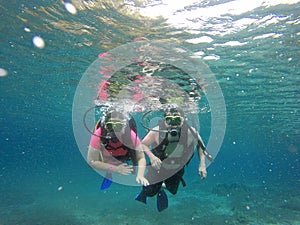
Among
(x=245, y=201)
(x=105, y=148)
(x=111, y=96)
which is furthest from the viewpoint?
(x=245, y=201)

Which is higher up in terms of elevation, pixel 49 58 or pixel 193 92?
pixel 49 58

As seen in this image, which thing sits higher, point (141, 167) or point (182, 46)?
point (182, 46)

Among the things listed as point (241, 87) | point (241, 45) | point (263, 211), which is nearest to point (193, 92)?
point (241, 87)

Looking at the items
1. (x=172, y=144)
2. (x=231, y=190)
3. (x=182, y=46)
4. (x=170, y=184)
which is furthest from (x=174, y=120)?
Answer: (x=231, y=190)

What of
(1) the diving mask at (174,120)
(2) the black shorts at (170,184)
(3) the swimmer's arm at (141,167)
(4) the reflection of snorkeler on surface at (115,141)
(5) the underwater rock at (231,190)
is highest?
(1) the diving mask at (174,120)

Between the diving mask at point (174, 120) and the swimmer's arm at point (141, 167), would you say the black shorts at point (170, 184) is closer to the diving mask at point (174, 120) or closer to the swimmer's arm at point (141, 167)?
the diving mask at point (174, 120)

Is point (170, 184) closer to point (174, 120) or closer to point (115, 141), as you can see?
point (174, 120)

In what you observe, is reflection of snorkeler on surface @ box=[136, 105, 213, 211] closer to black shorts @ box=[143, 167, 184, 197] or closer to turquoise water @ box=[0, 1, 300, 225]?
black shorts @ box=[143, 167, 184, 197]

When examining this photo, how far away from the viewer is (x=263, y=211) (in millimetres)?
19125

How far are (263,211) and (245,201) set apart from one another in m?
3.68

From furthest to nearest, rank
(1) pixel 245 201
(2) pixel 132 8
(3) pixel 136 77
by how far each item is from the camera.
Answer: (1) pixel 245 201
(3) pixel 136 77
(2) pixel 132 8

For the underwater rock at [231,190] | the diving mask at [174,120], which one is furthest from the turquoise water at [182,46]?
the diving mask at [174,120]

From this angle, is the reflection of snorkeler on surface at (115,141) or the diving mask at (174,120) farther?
the diving mask at (174,120)

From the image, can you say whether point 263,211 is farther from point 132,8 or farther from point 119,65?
point 132,8
